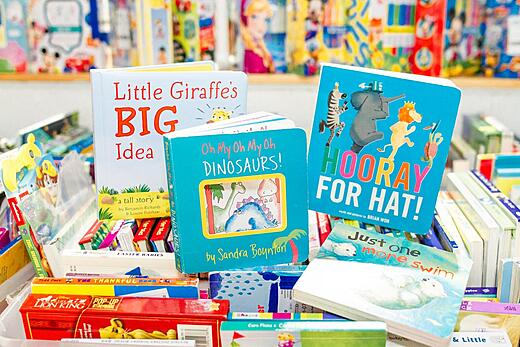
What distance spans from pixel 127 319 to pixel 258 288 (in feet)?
0.81

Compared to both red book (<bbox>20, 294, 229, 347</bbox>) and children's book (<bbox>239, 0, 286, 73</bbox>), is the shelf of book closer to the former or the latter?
children's book (<bbox>239, 0, 286, 73</bbox>)

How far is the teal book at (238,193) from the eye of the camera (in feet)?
3.59

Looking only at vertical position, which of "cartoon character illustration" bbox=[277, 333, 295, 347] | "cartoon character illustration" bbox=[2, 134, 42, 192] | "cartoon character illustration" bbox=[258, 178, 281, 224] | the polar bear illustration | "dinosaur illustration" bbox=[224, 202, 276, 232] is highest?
"cartoon character illustration" bbox=[2, 134, 42, 192]

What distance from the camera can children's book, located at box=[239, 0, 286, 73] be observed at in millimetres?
2461

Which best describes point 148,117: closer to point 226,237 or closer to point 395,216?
point 226,237

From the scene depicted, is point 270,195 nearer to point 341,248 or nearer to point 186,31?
point 341,248

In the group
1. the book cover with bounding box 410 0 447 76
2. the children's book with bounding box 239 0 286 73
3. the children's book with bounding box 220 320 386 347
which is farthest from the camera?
the children's book with bounding box 239 0 286 73

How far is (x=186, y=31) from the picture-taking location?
2.47m

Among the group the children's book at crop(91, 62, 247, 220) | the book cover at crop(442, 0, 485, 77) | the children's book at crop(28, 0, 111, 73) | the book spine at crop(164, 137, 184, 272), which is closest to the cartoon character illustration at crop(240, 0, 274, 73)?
the children's book at crop(28, 0, 111, 73)

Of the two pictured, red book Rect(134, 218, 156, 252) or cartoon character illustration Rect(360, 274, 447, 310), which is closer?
cartoon character illustration Rect(360, 274, 447, 310)

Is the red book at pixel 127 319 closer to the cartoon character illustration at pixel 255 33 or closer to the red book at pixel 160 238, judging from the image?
the red book at pixel 160 238

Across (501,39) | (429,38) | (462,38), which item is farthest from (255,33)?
(501,39)

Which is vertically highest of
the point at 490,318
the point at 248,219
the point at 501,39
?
the point at 501,39

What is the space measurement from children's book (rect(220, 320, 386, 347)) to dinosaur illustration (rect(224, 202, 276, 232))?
0.74ft
